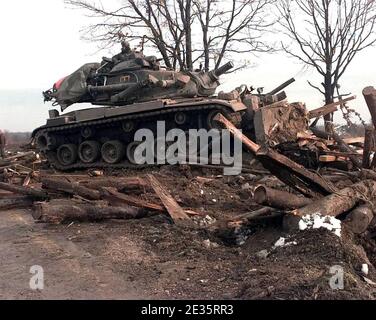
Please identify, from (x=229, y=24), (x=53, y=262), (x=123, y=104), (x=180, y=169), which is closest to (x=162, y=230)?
(x=53, y=262)

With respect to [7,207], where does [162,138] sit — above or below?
above

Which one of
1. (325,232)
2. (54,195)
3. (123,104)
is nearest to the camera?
(325,232)

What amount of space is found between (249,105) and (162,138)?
226 centimetres

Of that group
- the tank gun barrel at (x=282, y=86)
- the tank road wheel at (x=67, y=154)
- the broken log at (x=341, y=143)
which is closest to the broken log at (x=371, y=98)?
the broken log at (x=341, y=143)

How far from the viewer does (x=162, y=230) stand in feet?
24.0

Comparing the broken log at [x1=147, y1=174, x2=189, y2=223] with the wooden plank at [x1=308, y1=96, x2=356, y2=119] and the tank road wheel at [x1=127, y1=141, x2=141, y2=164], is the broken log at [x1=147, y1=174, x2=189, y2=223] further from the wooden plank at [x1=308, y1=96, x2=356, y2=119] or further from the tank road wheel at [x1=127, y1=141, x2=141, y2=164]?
the wooden plank at [x1=308, y1=96, x2=356, y2=119]

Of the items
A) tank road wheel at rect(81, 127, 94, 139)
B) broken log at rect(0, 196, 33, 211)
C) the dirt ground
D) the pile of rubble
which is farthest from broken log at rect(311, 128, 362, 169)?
broken log at rect(0, 196, 33, 211)

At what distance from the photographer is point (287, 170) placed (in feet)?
23.6

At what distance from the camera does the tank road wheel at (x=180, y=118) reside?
41.2ft

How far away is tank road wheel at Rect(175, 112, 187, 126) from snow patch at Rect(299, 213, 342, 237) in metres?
6.71

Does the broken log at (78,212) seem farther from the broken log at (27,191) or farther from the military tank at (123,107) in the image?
the military tank at (123,107)

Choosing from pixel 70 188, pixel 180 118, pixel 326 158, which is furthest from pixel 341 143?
pixel 70 188

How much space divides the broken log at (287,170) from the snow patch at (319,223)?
0.91 metres
